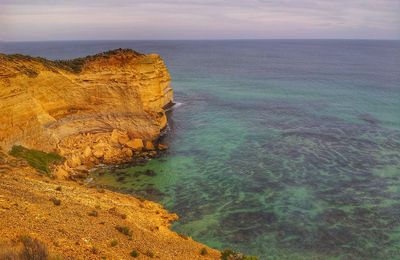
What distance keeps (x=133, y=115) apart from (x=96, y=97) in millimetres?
4430

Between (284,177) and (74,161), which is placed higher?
(74,161)

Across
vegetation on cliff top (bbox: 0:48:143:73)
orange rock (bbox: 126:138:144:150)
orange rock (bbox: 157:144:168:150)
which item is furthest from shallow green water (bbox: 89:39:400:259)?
vegetation on cliff top (bbox: 0:48:143:73)

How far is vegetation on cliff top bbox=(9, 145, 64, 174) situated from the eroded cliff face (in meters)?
0.82

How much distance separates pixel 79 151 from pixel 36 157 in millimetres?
5790

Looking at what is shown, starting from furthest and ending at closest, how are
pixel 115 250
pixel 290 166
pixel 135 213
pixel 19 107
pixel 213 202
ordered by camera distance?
pixel 290 166 → pixel 19 107 → pixel 213 202 → pixel 135 213 → pixel 115 250

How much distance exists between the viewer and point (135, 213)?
24625 mm

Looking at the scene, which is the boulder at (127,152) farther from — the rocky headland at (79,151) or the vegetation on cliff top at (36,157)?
the vegetation on cliff top at (36,157)

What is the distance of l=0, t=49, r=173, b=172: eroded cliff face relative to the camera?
107 ft

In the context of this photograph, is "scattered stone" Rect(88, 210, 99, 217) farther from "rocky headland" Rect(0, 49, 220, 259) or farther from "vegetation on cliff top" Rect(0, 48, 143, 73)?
"vegetation on cliff top" Rect(0, 48, 143, 73)

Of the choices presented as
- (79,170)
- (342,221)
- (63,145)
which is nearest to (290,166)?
(342,221)

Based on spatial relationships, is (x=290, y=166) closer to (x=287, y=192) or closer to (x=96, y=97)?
(x=287, y=192)

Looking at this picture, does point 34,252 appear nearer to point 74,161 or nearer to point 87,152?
point 74,161

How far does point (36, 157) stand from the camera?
3175 centimetres

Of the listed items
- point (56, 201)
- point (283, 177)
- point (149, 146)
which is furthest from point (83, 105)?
point (283, 177)
